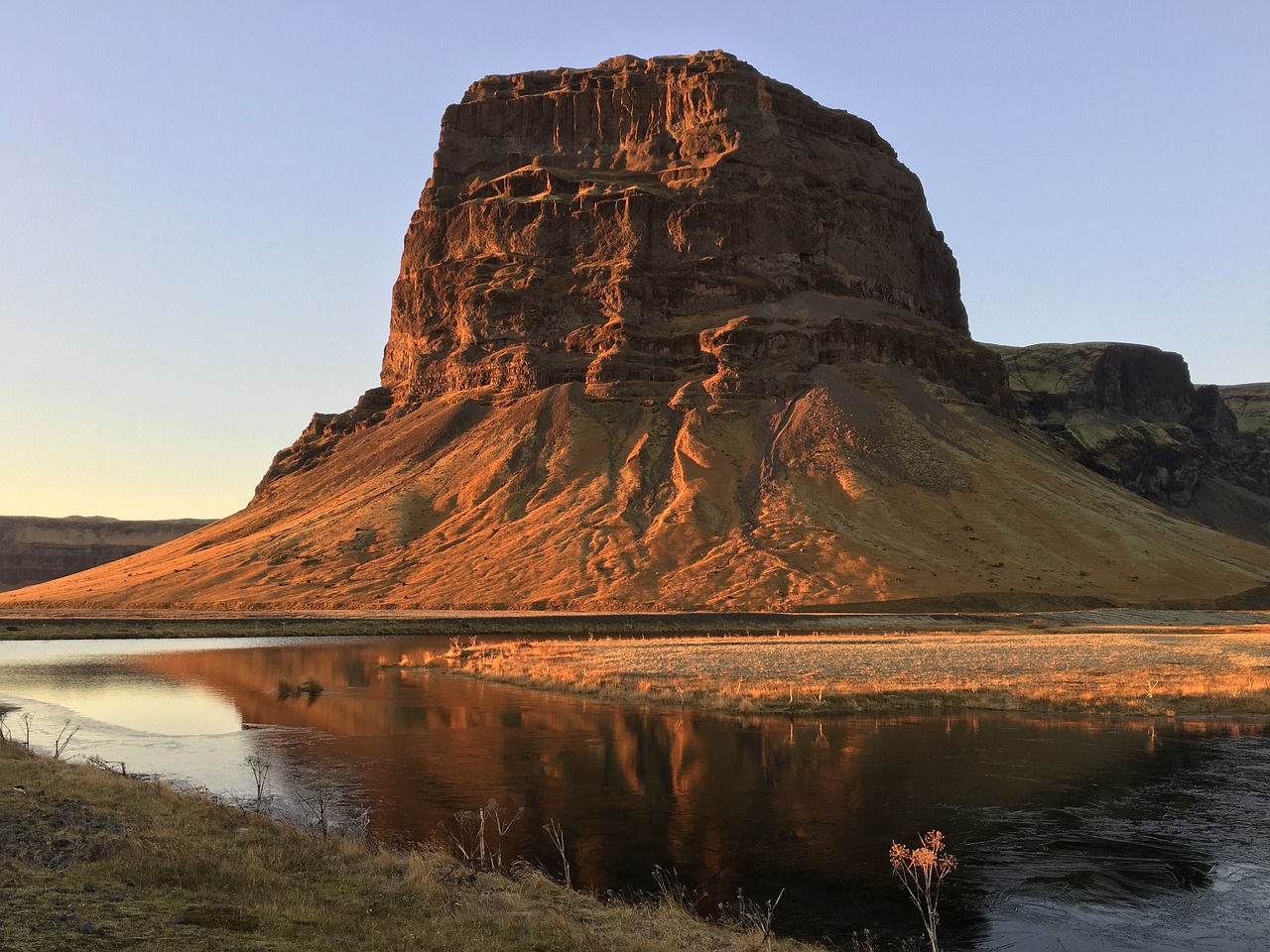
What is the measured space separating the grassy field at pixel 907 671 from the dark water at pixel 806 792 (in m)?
2.01

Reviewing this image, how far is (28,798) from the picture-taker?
17.3 m

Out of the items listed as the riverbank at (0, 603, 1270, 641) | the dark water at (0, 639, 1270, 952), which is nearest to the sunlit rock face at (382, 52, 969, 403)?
the riverbank at (0, 603, 1270, 641)

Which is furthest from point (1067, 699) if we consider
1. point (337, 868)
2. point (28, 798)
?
point (28, 798)

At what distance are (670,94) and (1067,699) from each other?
11648cm

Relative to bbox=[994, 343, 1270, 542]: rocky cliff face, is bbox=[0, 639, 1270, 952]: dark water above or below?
below

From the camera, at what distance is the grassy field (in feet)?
105

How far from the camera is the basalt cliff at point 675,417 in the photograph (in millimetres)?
89625

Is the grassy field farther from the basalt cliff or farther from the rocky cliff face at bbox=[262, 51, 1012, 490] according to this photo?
the rocky cliff face at bbox=[262, 51, 1012, 490]

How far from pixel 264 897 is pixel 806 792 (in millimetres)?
11614

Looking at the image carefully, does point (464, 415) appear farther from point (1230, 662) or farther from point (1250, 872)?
point (1250, 872)

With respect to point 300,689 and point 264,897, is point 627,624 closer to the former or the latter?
point 300,689

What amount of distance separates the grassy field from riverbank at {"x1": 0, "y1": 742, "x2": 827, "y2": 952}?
18.2m

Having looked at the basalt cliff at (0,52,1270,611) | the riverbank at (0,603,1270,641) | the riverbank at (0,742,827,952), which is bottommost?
the riverbank at (0,603,1270,641)

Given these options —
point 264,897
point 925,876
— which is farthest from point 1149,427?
point 264,897
